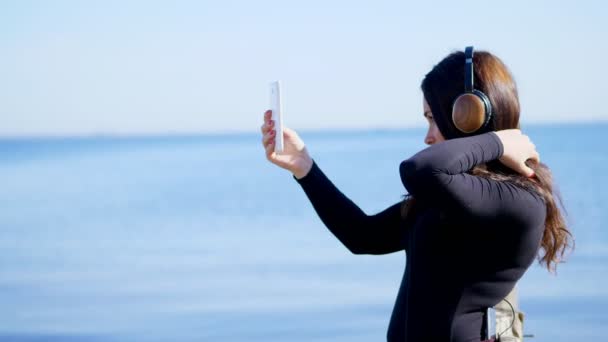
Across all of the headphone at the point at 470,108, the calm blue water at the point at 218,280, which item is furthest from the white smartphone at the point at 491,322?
the calm blue water at the point at 218,280

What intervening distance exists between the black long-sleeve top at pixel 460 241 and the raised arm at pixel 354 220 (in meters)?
0.25

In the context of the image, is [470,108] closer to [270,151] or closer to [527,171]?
[527,171]

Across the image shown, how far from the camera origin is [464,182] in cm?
203

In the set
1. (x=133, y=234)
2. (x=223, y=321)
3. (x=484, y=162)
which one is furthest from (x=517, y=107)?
(x=133, y=234)

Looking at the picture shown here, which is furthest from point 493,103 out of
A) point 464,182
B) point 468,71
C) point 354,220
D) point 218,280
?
point 218,280

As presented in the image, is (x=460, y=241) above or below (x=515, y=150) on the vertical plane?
below

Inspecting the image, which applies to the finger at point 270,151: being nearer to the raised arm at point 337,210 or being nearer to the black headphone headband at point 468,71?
the raised arm at point 337,210

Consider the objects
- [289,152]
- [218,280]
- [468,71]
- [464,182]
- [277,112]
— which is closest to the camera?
[464,182]

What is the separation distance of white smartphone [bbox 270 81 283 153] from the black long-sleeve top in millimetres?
428

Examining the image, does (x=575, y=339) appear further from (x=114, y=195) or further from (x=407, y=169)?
(x=114, y=195)

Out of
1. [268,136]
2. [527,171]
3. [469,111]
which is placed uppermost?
[268,136]

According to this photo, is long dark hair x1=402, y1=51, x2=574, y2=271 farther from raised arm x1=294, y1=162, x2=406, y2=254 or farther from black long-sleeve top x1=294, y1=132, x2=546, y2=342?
raised arm x1=294, y1=162, x2=406, y2=254

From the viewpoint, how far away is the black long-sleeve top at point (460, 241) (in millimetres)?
2020

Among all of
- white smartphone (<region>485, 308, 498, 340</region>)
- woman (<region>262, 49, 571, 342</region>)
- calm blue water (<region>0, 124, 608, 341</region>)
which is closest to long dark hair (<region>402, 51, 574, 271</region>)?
woman (<region>262, 49, 571, 342</region>)
